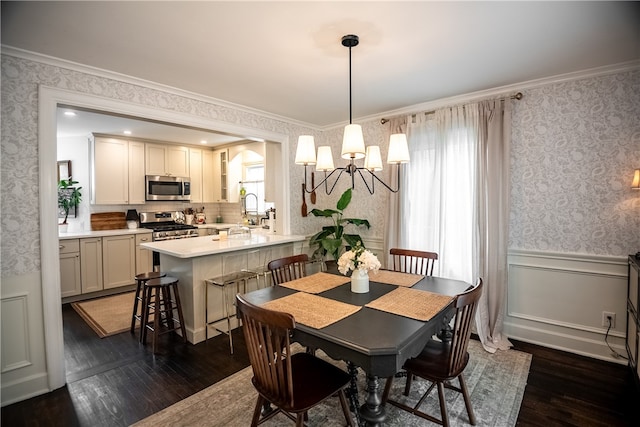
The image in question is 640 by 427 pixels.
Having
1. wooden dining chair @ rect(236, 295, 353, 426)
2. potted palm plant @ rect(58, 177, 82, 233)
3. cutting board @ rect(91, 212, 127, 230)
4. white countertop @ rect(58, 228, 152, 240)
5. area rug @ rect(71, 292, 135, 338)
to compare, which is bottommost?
area rug @ rect(71, 292, 135, 338)

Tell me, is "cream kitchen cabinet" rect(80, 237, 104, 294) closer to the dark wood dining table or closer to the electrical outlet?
the dark wood dining table

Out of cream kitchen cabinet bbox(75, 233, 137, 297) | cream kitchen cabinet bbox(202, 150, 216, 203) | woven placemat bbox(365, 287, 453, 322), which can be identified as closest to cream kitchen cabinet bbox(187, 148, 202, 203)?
cream kitchen cabinet bbox(202, 150, 216, 203)

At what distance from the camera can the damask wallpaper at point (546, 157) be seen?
7.34ft

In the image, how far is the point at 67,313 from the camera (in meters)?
3.96

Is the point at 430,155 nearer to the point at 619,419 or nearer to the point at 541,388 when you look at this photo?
the point at 541,388

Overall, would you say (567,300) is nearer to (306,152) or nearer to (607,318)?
(607,318)

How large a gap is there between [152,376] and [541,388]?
3092 mm

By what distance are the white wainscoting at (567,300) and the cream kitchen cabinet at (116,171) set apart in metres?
5.70

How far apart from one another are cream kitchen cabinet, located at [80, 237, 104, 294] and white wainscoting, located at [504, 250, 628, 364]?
5.39 meters

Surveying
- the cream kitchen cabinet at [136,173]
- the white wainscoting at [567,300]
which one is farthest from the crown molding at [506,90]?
the cream kitchen cabinet at [136,173]

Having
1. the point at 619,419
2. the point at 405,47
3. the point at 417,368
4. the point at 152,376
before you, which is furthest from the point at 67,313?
the point at 619,419

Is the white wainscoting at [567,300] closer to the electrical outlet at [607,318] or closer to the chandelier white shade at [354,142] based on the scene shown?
the electrical outlet at [607,318]

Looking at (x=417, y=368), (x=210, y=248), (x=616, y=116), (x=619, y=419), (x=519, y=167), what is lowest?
(x=619, y=419)

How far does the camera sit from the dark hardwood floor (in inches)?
81.5
